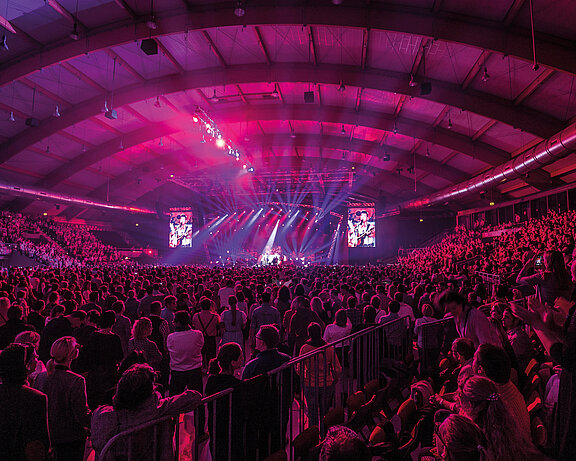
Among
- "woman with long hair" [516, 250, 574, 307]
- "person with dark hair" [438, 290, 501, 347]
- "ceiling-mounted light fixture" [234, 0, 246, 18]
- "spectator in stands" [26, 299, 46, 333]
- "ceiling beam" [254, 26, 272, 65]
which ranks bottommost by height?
"spectator in stands" [26, 299, 46, 333]

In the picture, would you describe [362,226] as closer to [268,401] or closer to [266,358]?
[266,358]

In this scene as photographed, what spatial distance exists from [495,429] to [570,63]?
12.4 m

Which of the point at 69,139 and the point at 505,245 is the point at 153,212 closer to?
the point at 69,139

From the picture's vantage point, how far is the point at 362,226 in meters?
31.2

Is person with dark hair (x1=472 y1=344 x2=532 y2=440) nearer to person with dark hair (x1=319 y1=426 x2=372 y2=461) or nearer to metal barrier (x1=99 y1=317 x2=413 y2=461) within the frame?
person with dark hair (x1=319 y1=426 x2=372 y2=461)

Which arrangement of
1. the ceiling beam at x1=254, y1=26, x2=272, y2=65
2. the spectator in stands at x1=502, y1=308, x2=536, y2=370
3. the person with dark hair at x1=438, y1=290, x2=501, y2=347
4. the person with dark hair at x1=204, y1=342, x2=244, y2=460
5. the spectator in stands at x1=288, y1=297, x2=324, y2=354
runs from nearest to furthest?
the person with dark hair at x1=204, y1=342, x2=244, y2=460, the person with dark hair at x1=438, y1=290, x2=501, y2=347, the spectator in stands at x1=502, y1=308, x2=536, y2=370, the spectator in stands at x1=288, y1=297, x2=324, y2=354, the ceiling beam at x1=254, y1=26, x2=272, y2=65

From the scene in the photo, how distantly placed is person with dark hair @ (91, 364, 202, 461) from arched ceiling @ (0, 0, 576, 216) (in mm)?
11281

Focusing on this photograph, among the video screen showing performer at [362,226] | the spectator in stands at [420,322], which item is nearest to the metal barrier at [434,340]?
the spectator in stands at [420,322]

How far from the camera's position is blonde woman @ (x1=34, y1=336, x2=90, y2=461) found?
10.3ft

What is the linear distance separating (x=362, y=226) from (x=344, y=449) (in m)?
30.3

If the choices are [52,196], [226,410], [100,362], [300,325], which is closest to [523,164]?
[300,325]

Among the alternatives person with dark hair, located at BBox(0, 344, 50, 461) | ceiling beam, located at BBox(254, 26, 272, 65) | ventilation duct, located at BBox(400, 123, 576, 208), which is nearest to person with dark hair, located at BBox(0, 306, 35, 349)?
person with dark hair, located at BBox(0, 344, 50, 461)

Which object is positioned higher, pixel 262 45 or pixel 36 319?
pixel 262 45

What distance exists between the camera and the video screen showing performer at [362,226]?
3102 cm
